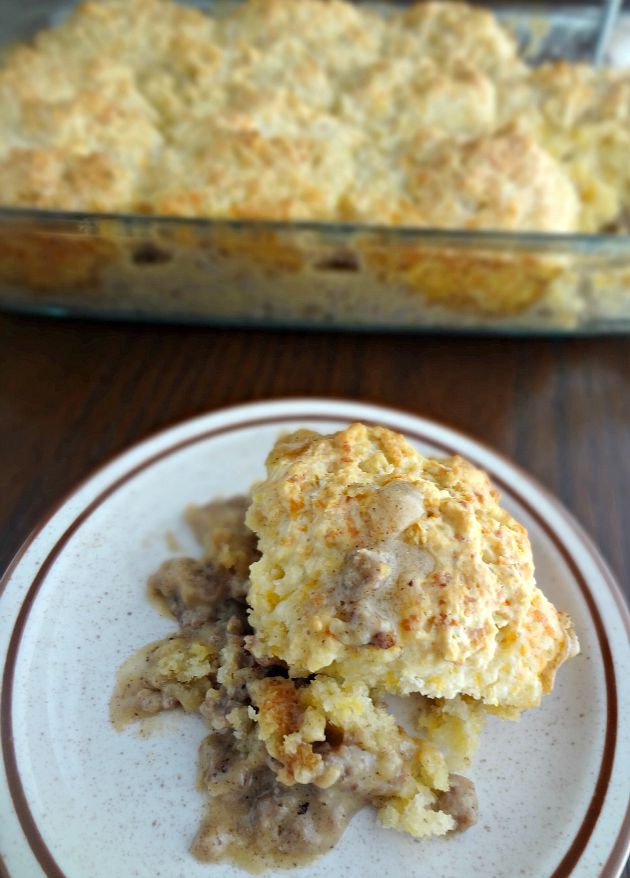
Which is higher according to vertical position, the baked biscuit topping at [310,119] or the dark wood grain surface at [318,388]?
the baked biscuit topping at [310,119]

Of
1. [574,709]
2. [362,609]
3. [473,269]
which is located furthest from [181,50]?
[574,709]

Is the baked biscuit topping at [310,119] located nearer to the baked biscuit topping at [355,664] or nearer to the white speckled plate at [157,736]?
the white speckled plate at [157,736]

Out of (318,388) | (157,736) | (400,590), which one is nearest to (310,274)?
(318,388)

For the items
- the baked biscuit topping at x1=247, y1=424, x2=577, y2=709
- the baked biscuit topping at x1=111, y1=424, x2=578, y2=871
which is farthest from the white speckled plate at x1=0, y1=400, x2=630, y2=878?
the baked biscuit topping at x1=247, y1=424, x2=577, y2=709

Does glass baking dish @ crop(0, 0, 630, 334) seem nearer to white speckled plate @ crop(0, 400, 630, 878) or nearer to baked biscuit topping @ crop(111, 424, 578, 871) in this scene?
white speckled plate @ crop(0, 400, 630, 878)

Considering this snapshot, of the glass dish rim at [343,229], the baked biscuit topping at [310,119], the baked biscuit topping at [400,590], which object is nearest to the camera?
the baked biscuit topping at [400,590]

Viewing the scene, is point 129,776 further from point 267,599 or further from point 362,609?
point 362,609

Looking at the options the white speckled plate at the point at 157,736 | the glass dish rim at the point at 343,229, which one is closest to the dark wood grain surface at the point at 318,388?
the white speckled plate at the point at 157,736
